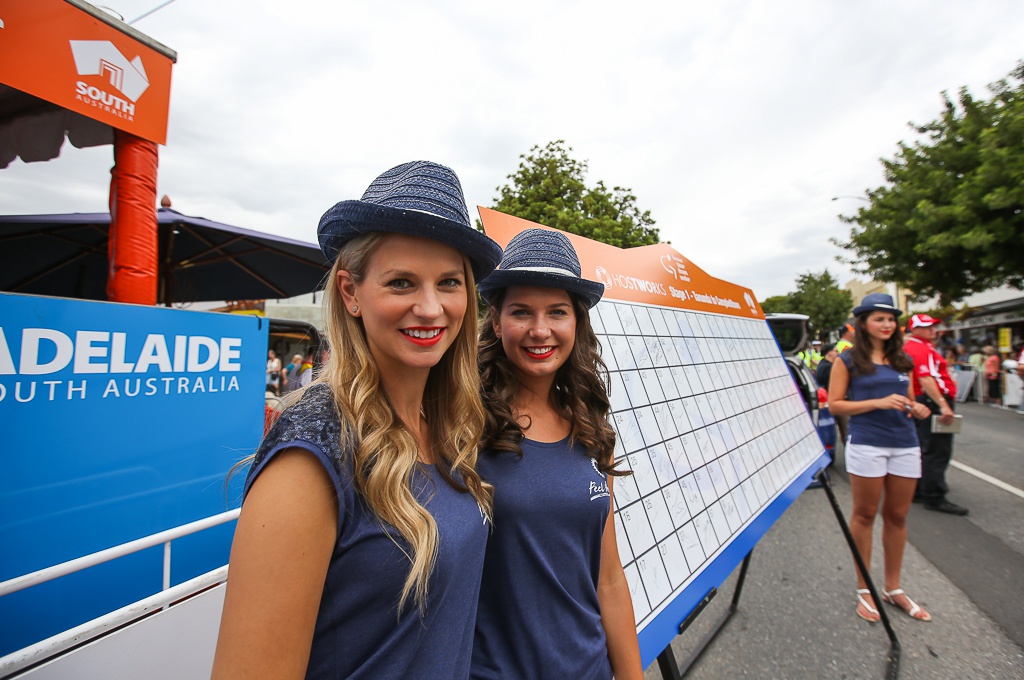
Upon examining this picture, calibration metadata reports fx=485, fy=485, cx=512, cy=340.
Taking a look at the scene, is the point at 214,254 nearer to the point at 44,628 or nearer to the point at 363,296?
the point at 44,628

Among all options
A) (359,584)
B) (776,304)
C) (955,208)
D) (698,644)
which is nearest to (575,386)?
(359,584)

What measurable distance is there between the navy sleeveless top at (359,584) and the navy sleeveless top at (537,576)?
251mm

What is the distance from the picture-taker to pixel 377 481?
2.77 feet

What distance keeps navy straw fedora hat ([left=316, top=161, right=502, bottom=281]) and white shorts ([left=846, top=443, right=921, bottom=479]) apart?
10.8 ft

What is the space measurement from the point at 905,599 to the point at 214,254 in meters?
7.47

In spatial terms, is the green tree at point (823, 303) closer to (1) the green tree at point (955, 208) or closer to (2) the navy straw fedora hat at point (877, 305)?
(1) the green tree at point (955, 208)

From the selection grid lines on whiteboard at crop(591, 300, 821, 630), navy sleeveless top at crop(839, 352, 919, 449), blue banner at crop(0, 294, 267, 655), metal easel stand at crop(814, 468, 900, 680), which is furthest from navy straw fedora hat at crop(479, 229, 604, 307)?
navy sleeveless top at crop(839, 352, 919, 449)

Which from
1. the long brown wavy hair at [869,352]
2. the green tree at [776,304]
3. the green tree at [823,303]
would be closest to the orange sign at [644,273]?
the long brown wavy hair at [869,352]

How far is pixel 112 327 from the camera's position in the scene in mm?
1963

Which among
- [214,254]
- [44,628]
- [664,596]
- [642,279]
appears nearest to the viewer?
[664,596]

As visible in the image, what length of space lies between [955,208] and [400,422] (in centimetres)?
1636

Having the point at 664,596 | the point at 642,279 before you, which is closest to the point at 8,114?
the point at 642,279

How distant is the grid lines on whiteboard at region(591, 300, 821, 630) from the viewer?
154 cm

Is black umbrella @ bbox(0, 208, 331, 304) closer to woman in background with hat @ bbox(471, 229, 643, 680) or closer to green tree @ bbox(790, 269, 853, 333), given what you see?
woman in background with hat @ bbox(471, 229, 643, 680)
